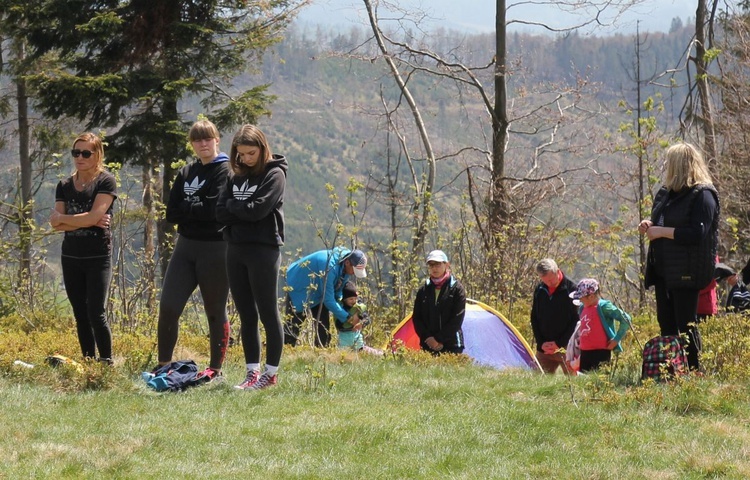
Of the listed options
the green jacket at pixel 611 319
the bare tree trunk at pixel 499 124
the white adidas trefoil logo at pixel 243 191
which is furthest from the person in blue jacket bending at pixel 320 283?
the bare tree trunk at pixel 499 124

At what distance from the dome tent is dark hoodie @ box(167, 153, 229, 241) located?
4.07 metres

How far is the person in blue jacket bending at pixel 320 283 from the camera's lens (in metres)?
Answer: 10.6

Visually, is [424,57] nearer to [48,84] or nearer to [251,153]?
[48,84]

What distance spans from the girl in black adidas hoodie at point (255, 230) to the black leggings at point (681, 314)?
9.43 feet

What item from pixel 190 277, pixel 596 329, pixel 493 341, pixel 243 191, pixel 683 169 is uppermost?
pixel 683 169

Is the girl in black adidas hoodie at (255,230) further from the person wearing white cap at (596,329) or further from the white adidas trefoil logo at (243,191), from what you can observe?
the person wearing white cap at (596,329)

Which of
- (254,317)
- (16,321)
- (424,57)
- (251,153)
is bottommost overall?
(16,321)

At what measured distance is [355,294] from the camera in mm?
11156

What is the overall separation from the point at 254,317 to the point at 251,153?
122cm

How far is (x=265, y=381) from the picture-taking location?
7316 millimetres

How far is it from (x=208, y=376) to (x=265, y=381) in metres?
0.52

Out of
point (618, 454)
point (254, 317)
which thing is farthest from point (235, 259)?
point (618, 454)

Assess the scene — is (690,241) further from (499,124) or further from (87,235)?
(499,124)

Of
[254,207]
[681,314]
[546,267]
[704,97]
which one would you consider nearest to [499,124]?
[704,97]
